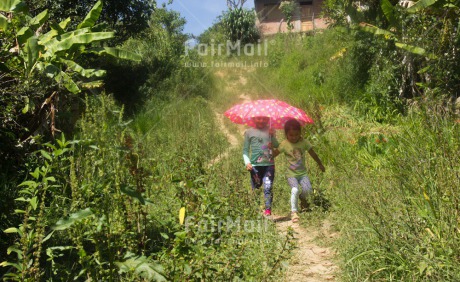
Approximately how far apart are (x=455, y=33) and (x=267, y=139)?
408cm

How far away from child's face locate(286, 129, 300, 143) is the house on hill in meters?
22.7

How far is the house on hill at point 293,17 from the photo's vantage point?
29438 millimetres

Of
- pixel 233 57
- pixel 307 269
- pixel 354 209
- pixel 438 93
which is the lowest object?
pixel 307 269

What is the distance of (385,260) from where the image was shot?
4.27 meters

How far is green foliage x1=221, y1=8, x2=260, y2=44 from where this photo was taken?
82.4 feet

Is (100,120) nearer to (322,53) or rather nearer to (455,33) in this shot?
(455,33)

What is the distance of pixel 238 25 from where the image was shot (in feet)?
82.4

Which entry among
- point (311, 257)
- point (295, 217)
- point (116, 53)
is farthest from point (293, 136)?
point (116, 53)

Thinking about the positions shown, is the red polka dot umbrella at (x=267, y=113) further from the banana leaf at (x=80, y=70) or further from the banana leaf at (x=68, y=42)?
the banana leaf at (x=68, y=42)

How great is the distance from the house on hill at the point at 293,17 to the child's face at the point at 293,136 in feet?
74.6

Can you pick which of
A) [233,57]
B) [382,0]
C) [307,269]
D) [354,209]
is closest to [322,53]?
[233,57]

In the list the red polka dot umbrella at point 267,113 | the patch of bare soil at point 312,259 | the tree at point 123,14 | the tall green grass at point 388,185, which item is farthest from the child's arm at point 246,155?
the tree at point 123,14

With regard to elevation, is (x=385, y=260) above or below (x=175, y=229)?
below

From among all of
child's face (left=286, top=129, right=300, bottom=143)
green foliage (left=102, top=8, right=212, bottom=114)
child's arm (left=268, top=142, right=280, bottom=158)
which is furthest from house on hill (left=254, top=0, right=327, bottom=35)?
child's face (left=286, top=129, right=300, bottom=143)
